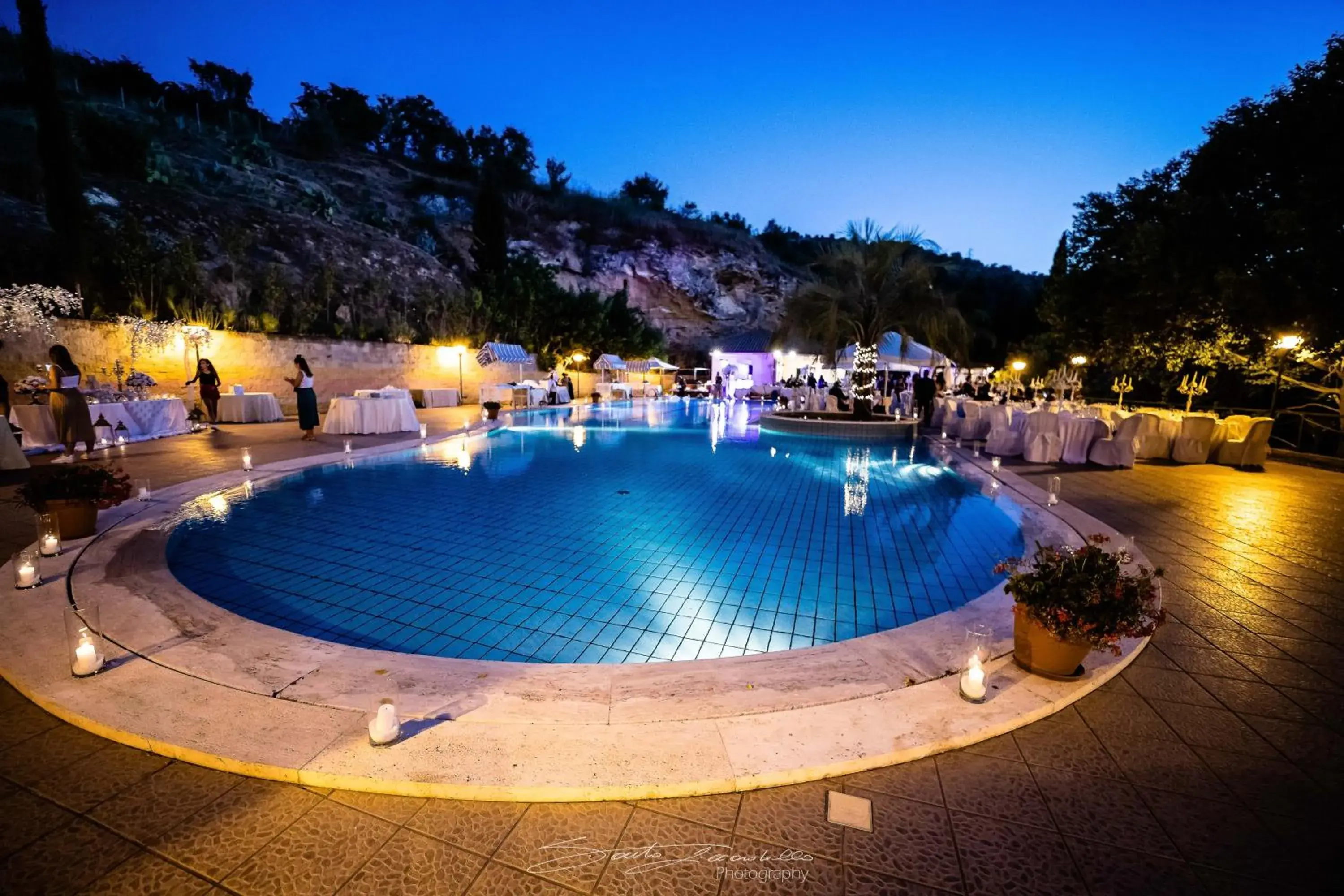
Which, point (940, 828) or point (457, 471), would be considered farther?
point (457, 471)

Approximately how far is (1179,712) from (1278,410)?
1284cm

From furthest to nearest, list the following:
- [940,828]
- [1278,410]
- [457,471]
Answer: [1278,410] → [457,471] → [940,828]

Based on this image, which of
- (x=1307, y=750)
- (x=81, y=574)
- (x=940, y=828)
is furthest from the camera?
(x=81, y=574)

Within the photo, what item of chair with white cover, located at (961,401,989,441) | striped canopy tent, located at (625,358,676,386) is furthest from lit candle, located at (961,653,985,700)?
striped canopy tent, located at (625,358,676,386)

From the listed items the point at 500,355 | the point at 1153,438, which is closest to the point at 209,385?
the point at 500,355

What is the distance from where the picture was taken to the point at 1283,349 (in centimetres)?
948

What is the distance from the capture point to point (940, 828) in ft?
5.56

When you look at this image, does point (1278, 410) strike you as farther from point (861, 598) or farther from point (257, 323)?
point (257, 323)

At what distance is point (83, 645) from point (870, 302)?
1445cm

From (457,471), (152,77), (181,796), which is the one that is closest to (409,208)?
(152,77)

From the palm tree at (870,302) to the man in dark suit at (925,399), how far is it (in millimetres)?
1202

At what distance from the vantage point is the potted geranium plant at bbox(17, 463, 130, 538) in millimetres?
4031

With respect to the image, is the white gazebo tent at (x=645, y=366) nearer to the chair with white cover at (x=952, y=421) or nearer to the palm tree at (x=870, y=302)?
the palm tree at (x=870, y=302)

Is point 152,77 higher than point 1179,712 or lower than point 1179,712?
higher
